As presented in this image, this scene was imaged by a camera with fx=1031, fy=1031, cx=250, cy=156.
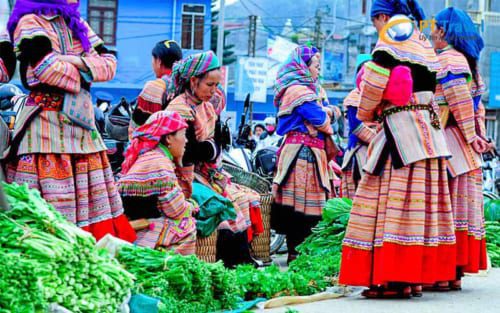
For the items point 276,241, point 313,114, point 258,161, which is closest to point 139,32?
point 258,161

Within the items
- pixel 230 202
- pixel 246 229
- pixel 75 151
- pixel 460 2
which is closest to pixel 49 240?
pixel 75 151

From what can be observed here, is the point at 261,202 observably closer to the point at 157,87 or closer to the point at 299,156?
the point at 299,156

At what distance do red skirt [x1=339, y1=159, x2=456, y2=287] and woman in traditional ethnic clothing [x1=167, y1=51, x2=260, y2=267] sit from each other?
5.70 feet

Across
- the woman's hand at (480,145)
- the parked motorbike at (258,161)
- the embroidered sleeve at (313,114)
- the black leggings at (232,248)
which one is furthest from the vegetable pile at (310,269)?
the parked motorbike at (258,161)

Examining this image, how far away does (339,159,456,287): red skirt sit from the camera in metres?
6.84

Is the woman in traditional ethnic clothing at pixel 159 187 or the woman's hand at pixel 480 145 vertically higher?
the woman's hand at pixel 480 145

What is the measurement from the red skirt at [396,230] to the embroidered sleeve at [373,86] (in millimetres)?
413

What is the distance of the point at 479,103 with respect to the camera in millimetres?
8266

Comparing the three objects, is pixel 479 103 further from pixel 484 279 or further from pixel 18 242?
pixel 18 242

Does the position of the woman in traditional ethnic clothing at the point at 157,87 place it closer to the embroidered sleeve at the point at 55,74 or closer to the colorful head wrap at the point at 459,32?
A: the embroidered sleeve at the point at 55,74

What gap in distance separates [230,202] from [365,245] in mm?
1738

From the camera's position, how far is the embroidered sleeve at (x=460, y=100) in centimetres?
771

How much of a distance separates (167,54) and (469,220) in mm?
3080

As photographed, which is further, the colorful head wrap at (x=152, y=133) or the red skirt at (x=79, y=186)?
the colorful head wrap at (x=152, y=133)
